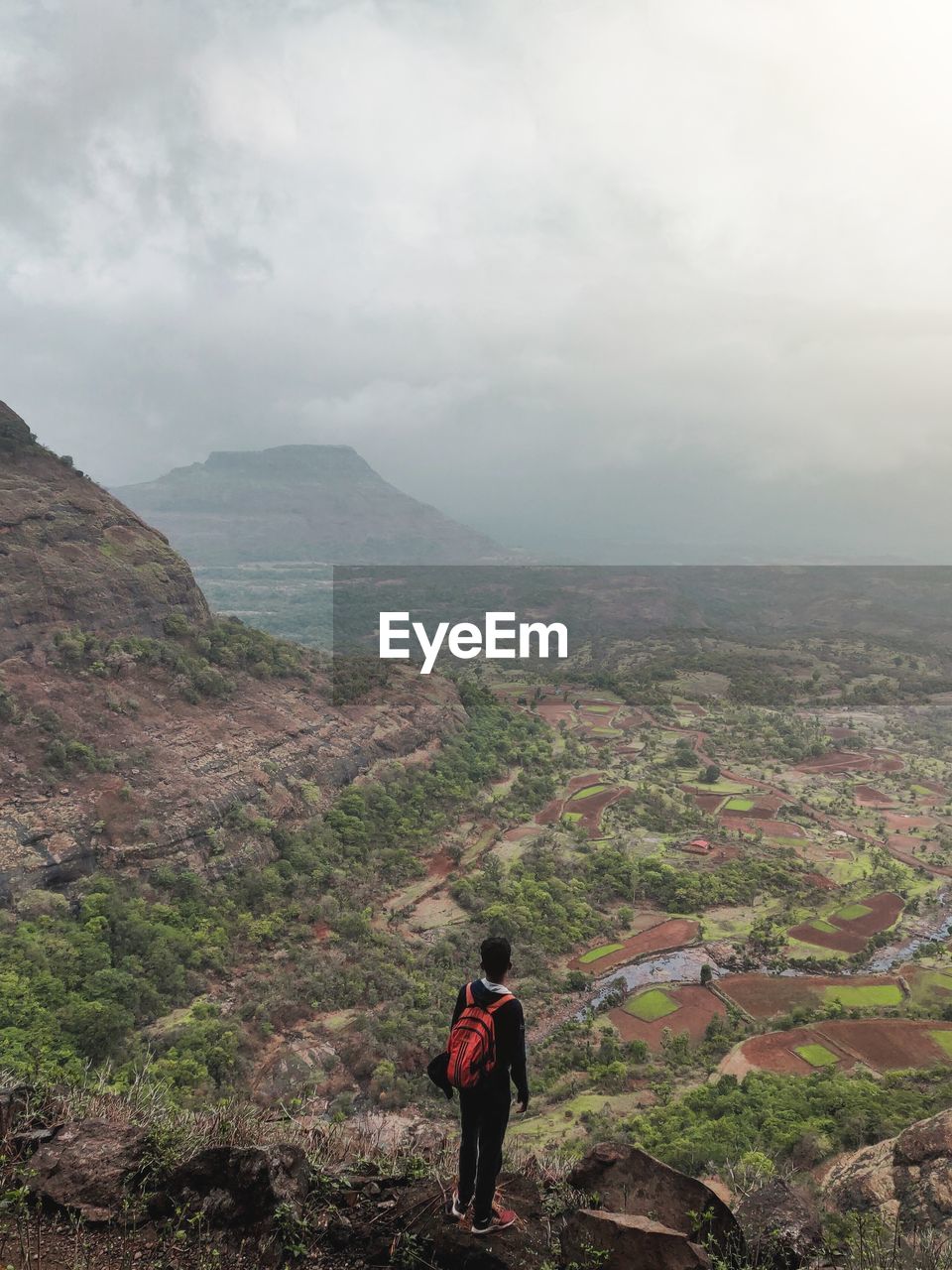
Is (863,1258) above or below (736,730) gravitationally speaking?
above

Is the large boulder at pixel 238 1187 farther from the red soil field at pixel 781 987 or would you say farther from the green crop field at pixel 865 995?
the green crop field at pixel 865 995

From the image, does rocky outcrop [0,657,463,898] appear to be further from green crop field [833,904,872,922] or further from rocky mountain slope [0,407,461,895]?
green crop field [833,904,872,922]

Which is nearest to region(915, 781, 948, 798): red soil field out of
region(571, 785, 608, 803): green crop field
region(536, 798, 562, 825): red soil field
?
region(571, 785, 608, 803): green crop field

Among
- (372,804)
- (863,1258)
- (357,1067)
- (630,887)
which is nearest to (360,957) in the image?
(357,1067)

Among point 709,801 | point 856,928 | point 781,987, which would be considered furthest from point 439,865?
point 709,801

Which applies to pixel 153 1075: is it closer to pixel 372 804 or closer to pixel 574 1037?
pixel 574 1037

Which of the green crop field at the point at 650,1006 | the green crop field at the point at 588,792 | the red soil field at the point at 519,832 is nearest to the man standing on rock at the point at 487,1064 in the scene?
the green crop field at the point at 650,1006

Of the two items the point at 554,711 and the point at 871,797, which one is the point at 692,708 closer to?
the point at 554,711
